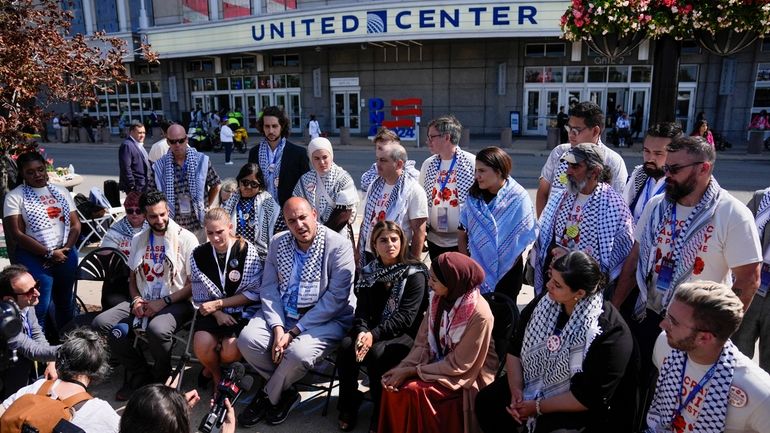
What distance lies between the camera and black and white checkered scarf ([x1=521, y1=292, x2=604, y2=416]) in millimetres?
2832

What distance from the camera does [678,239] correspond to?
3.15 m

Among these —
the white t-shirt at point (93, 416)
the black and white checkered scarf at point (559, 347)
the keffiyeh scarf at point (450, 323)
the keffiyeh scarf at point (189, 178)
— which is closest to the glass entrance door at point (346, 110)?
the keffiyeh scarf at point (189, 178)

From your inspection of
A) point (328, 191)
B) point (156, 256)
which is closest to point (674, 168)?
point (328, 191)

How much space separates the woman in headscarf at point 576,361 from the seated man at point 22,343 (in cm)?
309

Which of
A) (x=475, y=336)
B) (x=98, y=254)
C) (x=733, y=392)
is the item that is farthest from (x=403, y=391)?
(x=98, y=254)

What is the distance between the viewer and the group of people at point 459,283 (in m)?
2.80

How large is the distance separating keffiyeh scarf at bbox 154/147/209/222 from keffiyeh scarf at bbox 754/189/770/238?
4.69 m

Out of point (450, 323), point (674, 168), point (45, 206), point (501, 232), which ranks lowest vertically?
point (450, 323)

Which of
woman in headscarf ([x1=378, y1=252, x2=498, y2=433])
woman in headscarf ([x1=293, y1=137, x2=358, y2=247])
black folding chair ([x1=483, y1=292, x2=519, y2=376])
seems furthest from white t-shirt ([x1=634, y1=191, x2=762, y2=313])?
woman in headscarf ([x1=293, y1=137, x2=358, y2=247])

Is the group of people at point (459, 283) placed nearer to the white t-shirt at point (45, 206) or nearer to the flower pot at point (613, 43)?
the white t-shirt at point (45, 206)

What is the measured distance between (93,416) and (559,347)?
2.34 m

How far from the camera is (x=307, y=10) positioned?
23891mm

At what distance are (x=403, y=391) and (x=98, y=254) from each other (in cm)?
305

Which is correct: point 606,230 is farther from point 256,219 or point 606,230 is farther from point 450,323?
point 256,219
